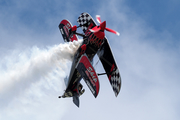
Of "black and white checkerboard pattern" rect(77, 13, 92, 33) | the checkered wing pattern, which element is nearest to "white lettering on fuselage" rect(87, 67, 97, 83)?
the checkered wing pattern

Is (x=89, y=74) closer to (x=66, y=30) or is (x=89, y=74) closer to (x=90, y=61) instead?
(x=90, y=61)

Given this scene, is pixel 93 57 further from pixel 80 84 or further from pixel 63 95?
pixel 63 95

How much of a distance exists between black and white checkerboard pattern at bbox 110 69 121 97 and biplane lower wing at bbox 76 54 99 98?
191cm

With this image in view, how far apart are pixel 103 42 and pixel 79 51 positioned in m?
1.95

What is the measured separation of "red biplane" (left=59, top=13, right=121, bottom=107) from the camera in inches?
670

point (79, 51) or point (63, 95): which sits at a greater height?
point (79, 51)

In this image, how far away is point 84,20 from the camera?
20.2 m

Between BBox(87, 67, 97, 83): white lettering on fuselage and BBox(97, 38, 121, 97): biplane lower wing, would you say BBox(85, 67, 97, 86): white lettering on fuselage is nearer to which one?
BBox(87, 67, 97, 83): white lettering on fuselage

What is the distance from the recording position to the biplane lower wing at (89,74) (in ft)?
54.9

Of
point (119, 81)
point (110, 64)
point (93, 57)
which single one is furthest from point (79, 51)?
point (119, 81)

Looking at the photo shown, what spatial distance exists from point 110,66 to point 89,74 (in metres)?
2.20

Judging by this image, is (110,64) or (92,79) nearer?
(92,79)

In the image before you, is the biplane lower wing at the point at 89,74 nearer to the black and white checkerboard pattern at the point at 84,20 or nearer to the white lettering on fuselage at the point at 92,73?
the white lettering on fuselage at the point at 92,73

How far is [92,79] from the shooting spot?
1694cm
